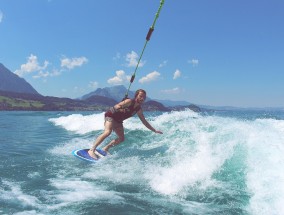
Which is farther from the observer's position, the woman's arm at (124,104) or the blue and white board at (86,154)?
the blue and white board at (86,154)

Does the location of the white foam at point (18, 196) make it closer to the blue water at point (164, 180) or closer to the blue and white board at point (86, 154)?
the blue water at point (164, 180)

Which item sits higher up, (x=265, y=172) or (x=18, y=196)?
(x=265, y=172)

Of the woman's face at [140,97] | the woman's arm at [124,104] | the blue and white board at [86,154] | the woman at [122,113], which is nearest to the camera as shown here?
the woman's face at [140,97]

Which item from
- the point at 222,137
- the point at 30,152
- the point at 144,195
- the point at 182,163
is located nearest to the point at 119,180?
the point at 144,195

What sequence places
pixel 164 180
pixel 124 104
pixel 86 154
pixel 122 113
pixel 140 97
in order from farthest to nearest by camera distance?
1. pixel 86 154
2. pixel 122 113
3. pixel 124 104
4. pixel 140 97
5. pixel 164 180

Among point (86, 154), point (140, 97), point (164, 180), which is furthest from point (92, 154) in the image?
point (164, 180)

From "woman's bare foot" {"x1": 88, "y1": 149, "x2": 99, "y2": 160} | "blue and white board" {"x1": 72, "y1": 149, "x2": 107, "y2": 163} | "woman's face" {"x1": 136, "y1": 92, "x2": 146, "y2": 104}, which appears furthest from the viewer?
"woman's bare foot" {"x1": 88, "y1": 149, "x2": 99, "y2": 160}

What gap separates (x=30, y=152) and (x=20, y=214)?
387 inches

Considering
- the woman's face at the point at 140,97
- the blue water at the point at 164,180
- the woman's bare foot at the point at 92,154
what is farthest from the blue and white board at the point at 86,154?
the woman's face at the point at 140,97

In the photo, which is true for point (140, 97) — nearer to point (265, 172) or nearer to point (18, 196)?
point (265, 172)

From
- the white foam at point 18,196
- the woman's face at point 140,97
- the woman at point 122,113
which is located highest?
the woman's face at point 140,97

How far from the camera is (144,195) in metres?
9.05

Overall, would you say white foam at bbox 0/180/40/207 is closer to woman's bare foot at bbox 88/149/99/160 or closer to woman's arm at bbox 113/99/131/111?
woman's bare foot at bbox 88/149/99/160

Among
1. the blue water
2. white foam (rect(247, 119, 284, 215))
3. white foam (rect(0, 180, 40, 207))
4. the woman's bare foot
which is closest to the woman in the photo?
the woman's bare foot
